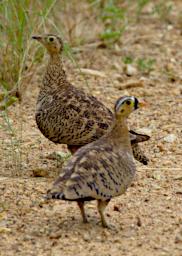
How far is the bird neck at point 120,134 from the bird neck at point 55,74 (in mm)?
1356

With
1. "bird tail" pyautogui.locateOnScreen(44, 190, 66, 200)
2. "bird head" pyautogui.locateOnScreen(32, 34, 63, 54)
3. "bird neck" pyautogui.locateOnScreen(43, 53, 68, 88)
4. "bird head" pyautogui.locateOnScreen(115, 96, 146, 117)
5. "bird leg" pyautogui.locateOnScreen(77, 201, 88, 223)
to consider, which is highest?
"bird head" pyautogui.locateOnScreen(32, 34, 63, 54)

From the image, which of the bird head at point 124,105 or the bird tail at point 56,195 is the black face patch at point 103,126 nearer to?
the bird head at point 124,105

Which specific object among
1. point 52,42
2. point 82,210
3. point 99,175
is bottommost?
point 82,210

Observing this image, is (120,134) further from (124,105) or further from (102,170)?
(102,170)

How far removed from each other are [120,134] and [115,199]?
599 mm

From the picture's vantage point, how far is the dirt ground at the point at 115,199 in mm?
5289

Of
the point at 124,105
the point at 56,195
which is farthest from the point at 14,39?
the point at 56,195

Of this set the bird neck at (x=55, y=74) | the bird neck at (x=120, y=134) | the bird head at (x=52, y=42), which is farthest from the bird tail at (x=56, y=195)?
the bird head at (x=52, y=42)

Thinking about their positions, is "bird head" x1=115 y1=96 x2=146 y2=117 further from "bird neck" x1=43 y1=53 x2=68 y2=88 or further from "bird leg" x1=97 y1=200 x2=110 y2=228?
"bird neck" x1=43 y1=53 x2=68 y2=88

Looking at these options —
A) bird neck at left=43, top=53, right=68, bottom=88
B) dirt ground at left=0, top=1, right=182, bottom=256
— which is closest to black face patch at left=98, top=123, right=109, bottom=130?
dirt ground at left=0, top=1, right=182, bottom=256

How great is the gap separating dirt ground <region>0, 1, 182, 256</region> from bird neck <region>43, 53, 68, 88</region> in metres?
0.41

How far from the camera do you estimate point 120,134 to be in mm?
5887

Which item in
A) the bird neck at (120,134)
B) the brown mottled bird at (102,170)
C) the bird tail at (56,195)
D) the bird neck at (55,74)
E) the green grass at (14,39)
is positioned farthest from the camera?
the green grass at (14,39)

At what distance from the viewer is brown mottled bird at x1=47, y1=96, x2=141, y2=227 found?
5168 mm
